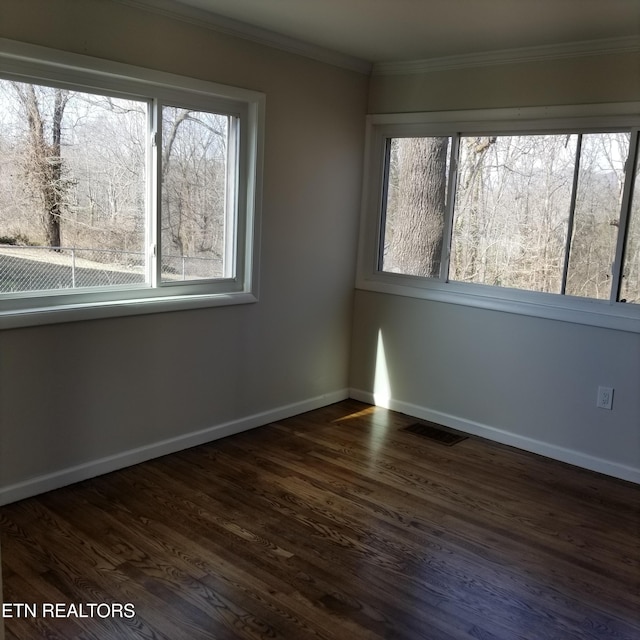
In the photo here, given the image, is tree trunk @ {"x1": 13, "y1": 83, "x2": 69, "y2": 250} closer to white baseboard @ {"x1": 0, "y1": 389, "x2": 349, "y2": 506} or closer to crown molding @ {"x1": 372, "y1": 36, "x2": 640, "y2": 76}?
white baseboard @ {"x1": 0, "y1": 389, "x2": 349, "y2": 506}

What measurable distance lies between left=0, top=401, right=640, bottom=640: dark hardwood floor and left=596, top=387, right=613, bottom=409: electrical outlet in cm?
38

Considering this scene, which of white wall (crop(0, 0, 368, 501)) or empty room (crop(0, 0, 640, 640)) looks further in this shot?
white wall (crop(0, 0, 368, 501))

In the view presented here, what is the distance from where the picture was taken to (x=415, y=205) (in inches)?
166

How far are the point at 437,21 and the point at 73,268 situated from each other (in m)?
2.12

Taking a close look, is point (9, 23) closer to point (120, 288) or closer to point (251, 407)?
point (120, 288)

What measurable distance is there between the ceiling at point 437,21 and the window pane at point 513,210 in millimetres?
563

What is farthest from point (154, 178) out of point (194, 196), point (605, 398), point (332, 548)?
point (605, 398)

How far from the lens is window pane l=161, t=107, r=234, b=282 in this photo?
10.8ft

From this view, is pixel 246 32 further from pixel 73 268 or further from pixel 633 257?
pixel 633 257

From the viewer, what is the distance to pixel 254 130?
358 cm

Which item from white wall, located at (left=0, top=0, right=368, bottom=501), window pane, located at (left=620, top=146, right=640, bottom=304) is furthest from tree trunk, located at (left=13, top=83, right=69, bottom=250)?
window pane, located at (left=620, top=146, right=640, bottom=304)

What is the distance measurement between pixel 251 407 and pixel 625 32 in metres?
2.84

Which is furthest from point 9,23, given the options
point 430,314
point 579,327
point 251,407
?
point 579,327

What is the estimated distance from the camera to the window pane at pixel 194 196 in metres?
3.30
